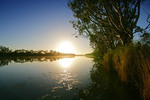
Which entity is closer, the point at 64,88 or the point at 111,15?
the point at 64,88

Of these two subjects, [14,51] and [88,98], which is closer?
[88,98]

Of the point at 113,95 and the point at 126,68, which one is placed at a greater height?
the point at 126,68

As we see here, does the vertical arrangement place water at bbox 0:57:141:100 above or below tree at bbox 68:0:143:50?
below

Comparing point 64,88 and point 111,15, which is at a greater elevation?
point 111,15

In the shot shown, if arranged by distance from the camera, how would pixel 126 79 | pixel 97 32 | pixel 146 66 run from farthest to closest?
pixel 97 32 < pixel 126 79 < pixel 146 66

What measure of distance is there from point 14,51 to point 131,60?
9703 centimetres

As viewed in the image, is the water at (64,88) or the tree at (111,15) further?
the tree at (111,15)

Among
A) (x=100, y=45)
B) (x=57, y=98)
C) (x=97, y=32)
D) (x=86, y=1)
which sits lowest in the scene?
(x=57, y=98)

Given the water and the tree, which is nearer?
the water

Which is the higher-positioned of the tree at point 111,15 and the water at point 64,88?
the tree at point 111,15

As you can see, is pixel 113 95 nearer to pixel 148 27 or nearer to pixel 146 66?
pixel 146 66

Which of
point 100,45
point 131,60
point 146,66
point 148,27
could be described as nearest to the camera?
point 146,66

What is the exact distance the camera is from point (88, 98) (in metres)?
3.11

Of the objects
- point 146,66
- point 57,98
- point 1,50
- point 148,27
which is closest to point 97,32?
point 148,27
